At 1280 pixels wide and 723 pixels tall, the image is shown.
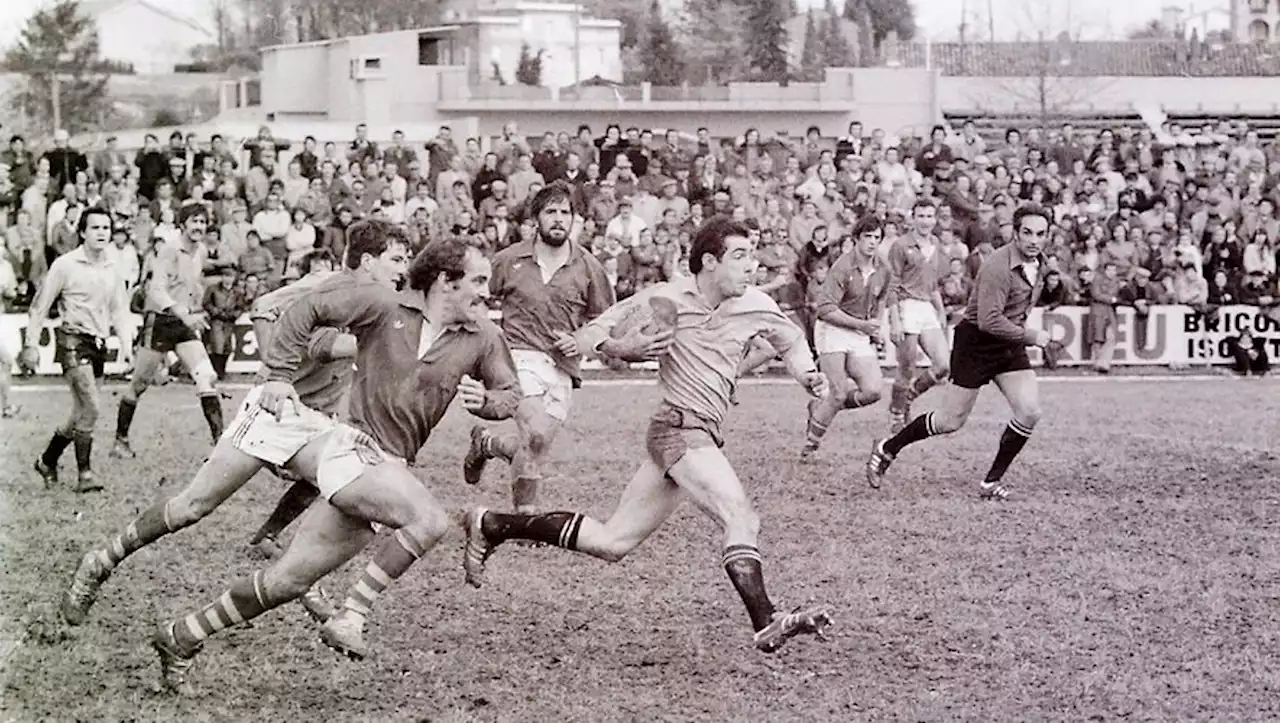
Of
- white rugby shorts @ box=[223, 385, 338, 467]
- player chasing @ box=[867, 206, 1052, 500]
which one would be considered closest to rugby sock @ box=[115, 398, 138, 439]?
white rugby shorts @ box=[223, 385, 338, 467]

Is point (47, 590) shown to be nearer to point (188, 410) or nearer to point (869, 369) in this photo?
point (869, 369)

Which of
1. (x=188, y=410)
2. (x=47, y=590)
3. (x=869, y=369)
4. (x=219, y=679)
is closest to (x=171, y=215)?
(x=188, y=410)

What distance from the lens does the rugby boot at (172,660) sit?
5.48 metres

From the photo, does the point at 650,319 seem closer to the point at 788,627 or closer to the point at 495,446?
the point at 788,627

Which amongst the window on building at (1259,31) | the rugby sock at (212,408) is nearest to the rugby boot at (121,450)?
the rugby sock at (212,408)

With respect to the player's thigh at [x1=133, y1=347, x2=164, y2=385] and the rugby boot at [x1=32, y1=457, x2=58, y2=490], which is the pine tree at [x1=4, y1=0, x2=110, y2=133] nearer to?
the player's thigh at [x1=133, y1=347, x2=164, y2=385]

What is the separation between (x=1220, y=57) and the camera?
2138cm

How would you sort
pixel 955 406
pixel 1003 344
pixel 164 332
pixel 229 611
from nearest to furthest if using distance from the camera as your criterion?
1. pixel 229 611
2. pixel 1003 344
3. pixel 955 406
4. pixel 164 332

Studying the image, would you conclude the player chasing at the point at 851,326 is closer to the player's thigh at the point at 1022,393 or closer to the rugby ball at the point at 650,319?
the player's thigh at the point at 1022,393

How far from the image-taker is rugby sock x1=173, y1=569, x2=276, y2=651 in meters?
5.44

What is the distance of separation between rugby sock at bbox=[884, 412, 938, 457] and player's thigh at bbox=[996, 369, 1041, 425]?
48 centimetres

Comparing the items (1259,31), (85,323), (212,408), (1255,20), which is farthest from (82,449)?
(1259,31)

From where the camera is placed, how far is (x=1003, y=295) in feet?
29.6

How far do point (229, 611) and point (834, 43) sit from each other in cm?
2320
